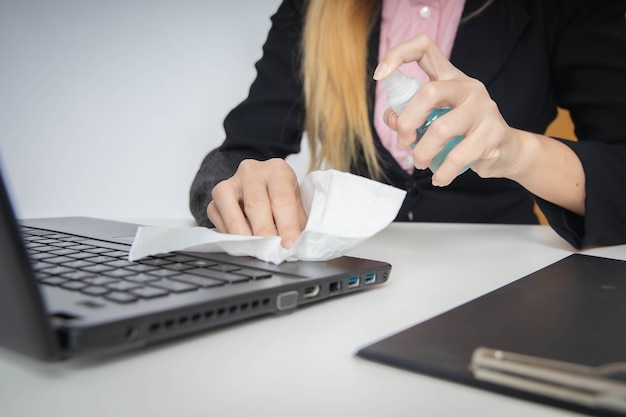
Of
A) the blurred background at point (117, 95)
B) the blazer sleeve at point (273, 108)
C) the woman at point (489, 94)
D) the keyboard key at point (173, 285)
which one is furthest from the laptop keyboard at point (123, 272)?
the blurred background at point (117, 95)

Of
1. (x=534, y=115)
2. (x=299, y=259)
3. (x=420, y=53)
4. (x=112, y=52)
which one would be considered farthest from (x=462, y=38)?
(x=112, y=52)

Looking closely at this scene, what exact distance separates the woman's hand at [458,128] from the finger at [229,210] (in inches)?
6.9

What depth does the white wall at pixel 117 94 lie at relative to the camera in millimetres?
1595

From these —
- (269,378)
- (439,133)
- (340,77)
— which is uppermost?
(340,77)

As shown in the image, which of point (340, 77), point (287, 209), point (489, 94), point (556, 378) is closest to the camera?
point (556, 378)

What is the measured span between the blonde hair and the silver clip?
75 centimetres

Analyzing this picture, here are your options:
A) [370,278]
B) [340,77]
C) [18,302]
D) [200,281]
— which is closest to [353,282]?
[370,278]

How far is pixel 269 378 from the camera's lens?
0.30 metres

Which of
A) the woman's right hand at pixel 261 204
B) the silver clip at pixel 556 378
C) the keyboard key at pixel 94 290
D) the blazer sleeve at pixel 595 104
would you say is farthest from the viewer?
the blazer sleeve at pixel 595 104

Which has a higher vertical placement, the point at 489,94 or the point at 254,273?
the point at 489,94

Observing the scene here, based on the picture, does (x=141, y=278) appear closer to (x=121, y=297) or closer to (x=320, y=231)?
(x=121, y=297)

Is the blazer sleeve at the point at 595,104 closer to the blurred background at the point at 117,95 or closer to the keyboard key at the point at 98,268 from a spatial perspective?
the keyboard key at the point at 98,268

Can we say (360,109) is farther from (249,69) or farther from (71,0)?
(71,0)

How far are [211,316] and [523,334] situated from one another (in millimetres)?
184
